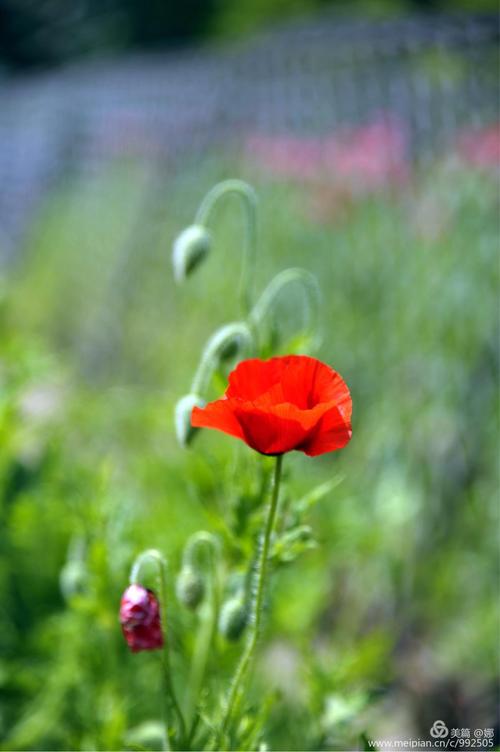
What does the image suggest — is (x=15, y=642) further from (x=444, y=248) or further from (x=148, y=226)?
(x=148, y=226)

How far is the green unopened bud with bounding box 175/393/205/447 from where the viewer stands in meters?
1.19

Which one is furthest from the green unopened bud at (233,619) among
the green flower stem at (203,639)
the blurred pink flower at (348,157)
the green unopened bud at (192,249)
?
the blurred pink flower at (348,157)

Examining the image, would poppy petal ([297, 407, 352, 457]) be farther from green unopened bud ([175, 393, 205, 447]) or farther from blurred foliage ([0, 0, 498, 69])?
blurred foliage ([0, 0, 498, 69])

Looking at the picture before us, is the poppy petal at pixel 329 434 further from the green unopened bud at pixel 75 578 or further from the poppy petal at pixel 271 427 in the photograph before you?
the green unopened bud at pixel 75 578

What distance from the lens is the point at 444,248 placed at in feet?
9.04

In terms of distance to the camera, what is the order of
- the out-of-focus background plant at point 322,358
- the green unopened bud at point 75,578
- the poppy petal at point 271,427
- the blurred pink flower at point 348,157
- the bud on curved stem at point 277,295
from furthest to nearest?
the blurred pink flower at point 348,157 → the out-of-focus background plant at point 322,358 → the green unopened bud at point 75,578 → the bud on curved stem at point 277,295 → the poppy petal at point 271,427

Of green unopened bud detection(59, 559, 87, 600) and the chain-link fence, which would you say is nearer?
green unopened bud detection(59, 559, 87, 600)

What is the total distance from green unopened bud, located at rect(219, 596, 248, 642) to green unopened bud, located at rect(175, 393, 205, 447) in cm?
20

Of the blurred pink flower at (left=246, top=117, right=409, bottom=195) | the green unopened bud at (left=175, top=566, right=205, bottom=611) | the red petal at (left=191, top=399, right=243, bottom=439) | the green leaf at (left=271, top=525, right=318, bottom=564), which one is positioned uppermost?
the blurred pink flower at (left=246, top=117, right=409, bottom=195)

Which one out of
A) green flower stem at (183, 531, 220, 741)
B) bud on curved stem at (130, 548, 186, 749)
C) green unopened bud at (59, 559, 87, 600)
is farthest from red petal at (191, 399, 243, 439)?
green unopened bud at (59, 559, 87, 600)

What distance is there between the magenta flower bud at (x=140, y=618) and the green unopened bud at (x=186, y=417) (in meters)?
0.24

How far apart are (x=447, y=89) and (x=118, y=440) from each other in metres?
1.39

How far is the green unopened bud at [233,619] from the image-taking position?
1.17m

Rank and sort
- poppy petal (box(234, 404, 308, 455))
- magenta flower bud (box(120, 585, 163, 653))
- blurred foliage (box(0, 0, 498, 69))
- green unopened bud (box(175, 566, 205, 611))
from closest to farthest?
poppy petal (box(234, 404, 308, 455))
magenta flower bud (box(120, 585, 163, 653))
green unopened bud (box(175, 566, 205, 611))
blurred foliage (box(0, 0, 498, 69))
